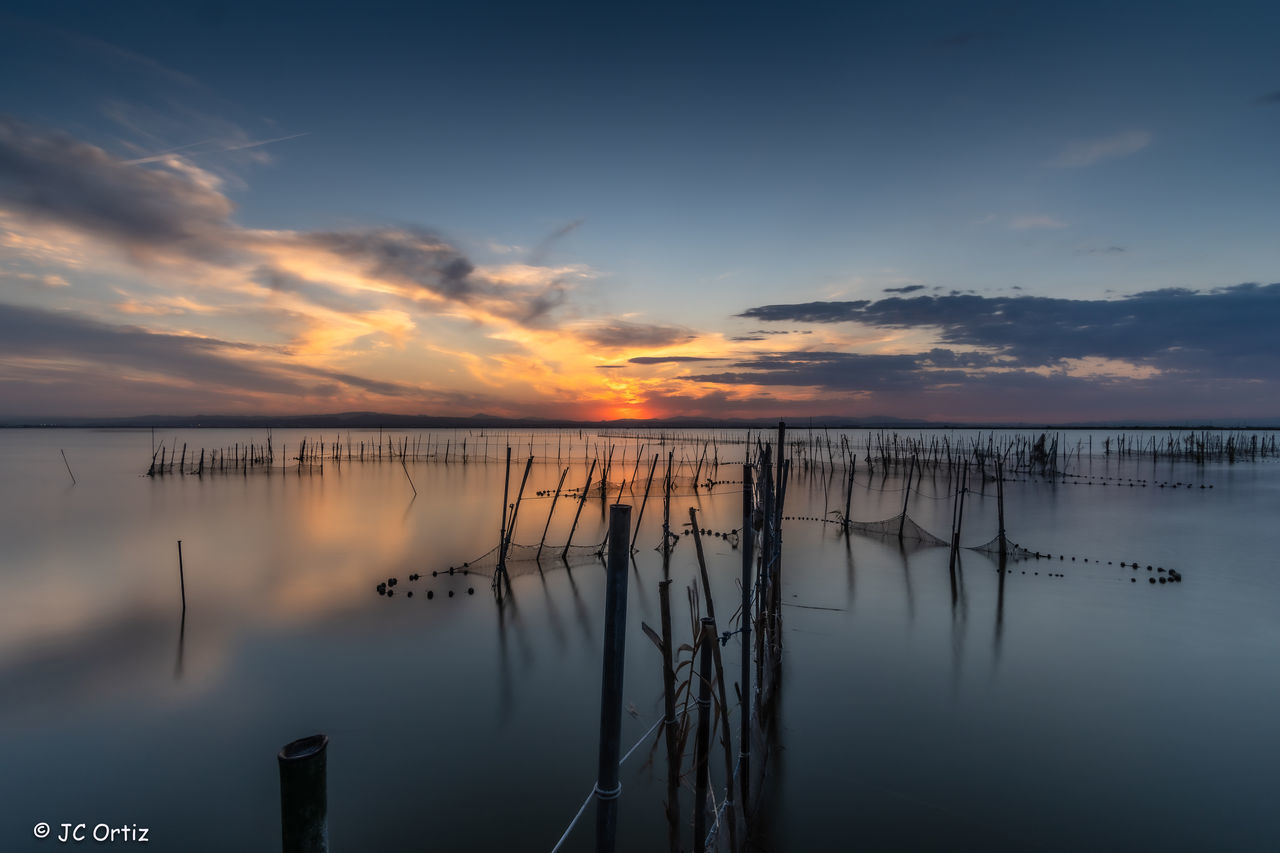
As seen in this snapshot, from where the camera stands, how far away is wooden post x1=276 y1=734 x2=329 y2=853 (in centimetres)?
199

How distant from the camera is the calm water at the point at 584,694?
511 centimetres

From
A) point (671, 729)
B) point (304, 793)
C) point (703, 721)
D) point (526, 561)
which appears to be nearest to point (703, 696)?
point (703, 721)

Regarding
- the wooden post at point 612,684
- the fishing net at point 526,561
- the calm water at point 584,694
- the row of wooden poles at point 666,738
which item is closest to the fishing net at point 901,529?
the calm water at point 584,694

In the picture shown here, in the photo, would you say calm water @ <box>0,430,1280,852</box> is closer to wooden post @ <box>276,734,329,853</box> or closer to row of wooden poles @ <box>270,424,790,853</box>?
row of wooden poles @ <box>270,424,790,853</box>

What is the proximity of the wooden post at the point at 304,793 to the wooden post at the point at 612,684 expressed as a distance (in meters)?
1.01

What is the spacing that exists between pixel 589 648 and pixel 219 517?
16.8 meters

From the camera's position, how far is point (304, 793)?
2023 mm

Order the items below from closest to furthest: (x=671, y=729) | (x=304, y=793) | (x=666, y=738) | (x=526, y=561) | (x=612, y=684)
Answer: (x=304, y=793), (x=612, y=684), (x=671, y=729), (x=666, y=738), (x=526, y=561)

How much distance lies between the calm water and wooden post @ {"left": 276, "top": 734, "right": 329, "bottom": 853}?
333 cm

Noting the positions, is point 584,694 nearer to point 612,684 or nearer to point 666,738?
point 666,738

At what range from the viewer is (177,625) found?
965 cm

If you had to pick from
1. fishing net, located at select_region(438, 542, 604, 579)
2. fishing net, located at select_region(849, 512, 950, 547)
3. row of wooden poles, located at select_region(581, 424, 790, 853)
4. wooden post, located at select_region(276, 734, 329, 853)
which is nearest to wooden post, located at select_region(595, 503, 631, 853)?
row of wooden poles, located at select_region(581, 424, 790, 853)

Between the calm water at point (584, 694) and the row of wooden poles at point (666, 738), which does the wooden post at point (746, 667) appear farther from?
the calm water at point (584, 694)

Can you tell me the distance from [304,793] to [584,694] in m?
5.76
